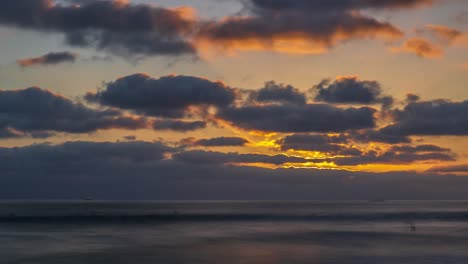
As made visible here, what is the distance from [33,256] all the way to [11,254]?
9.63 ft

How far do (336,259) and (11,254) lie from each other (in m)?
33.4

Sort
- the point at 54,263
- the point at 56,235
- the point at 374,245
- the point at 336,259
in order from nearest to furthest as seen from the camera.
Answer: the point at 54,263 < the point at 336,259 < the point at 374,245 < the point at 56,235

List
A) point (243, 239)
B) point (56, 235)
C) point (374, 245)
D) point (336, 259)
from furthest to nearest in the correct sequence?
1. point (56, 235)
2. point (243, 239)
3. point (374, 245)
4. point (336, 259)

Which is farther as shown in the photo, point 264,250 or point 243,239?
point 243,239

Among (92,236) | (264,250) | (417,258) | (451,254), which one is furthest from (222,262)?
(92,236)

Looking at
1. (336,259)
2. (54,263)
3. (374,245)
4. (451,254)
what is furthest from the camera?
→ (374,245)

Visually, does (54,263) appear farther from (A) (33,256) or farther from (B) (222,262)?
(B) (222,262)

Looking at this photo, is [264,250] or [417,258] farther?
[264,250]

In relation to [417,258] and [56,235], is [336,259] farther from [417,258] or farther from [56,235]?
[56,235]

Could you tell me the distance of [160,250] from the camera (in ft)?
216

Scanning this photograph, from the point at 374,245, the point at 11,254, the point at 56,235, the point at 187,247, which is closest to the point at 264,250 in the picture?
Answer: the point at 187,247

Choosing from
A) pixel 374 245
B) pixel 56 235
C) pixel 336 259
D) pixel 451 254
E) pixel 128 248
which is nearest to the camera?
pixel 336 259

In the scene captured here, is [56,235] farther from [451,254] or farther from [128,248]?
[451,254]

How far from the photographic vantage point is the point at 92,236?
86.4m
